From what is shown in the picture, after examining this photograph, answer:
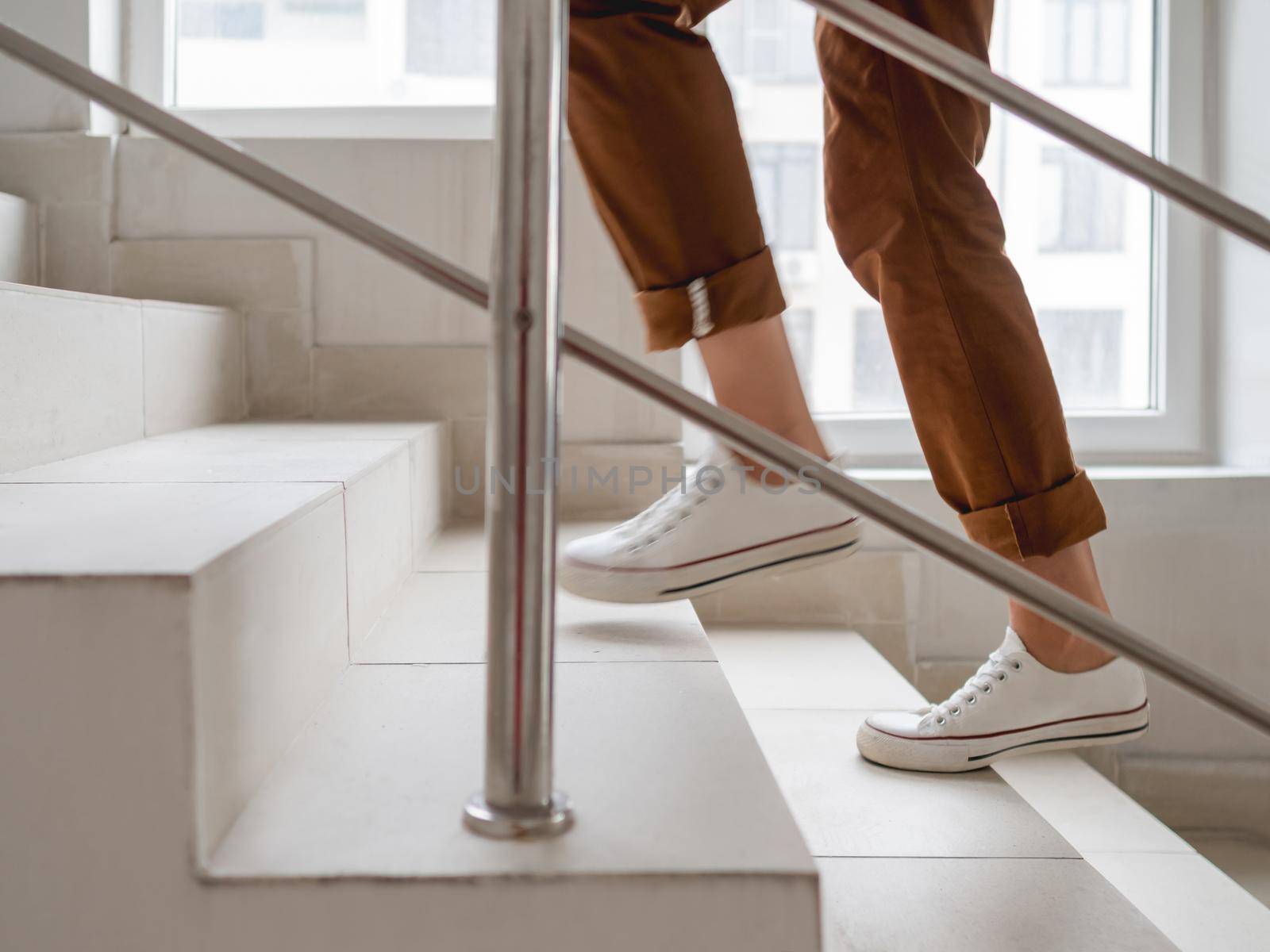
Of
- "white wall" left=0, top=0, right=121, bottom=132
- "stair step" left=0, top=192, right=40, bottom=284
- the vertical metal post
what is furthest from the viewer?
"white wall" left=0, top=0, right=121, bottom=132

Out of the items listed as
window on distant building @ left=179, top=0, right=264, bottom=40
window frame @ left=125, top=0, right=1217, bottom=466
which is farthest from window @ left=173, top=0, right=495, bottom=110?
window frame @ left=125, top=0, right=1217, bottom=466

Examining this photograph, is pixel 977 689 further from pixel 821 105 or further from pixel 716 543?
pixel 821 105

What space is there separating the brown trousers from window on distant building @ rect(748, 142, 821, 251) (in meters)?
1.04

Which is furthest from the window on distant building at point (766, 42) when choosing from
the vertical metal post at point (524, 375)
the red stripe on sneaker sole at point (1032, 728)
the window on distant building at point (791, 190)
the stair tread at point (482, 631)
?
the vertical metal post at point (524, 375)

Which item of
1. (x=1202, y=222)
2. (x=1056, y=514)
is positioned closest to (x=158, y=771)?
(x=1056, y=514)

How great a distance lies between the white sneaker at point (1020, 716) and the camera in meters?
0.95

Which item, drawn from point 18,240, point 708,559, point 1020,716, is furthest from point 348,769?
point 18,240

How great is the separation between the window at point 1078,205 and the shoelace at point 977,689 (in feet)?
4.09

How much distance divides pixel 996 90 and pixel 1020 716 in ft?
1.96

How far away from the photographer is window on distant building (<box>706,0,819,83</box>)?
6.27ft

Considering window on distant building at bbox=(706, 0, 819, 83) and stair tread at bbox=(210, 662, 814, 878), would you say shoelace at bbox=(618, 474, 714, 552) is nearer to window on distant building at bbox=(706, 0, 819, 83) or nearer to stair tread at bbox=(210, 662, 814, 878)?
stair tread at bbox=(210, 662, 814, 878)

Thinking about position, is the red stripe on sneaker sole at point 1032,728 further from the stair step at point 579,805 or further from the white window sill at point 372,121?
the white window sill at point 372,121

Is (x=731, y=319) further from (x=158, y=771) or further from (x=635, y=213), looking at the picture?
(x=158, y=771)

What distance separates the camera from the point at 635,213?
88 cm
